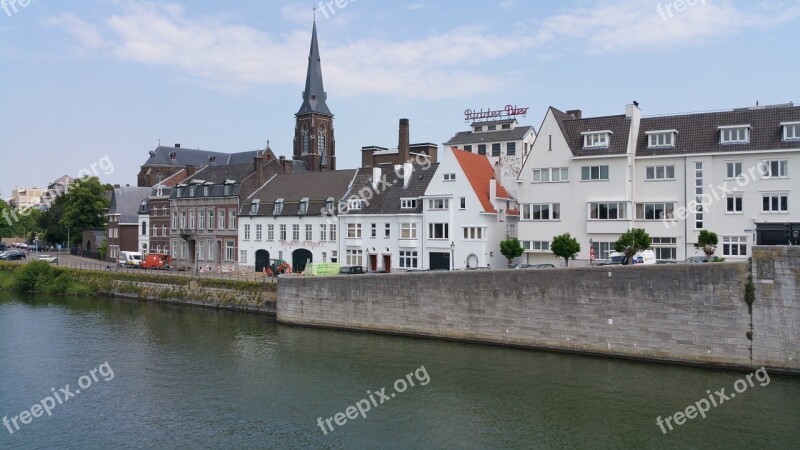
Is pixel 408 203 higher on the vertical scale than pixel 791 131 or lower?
lower

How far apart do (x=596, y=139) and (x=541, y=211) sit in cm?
699

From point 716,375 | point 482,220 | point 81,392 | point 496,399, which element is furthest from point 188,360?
point 716,375

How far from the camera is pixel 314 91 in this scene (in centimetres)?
10806

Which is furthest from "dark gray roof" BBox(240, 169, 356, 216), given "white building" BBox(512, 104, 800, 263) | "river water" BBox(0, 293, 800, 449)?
"river water" BBox(0, 293, 800, 449)

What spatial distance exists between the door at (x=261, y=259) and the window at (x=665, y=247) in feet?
123

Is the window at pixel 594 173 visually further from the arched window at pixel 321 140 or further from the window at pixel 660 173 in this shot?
the arched window at pixel 321 140

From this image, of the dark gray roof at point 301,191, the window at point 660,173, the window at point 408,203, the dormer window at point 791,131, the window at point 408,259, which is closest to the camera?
the dormer window at point 791,131

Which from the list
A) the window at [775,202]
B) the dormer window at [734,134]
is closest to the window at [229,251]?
the dormer window at [734,134]

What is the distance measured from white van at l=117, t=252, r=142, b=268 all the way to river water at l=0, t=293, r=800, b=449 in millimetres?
33568

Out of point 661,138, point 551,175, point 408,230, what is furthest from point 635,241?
point 408,230

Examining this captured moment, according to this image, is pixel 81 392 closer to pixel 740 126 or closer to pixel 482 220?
pixel 482 220

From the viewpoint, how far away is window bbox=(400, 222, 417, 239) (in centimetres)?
5556

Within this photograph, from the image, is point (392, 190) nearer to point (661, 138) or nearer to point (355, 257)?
point (355, 257)

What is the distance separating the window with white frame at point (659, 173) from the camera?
47500 mm
